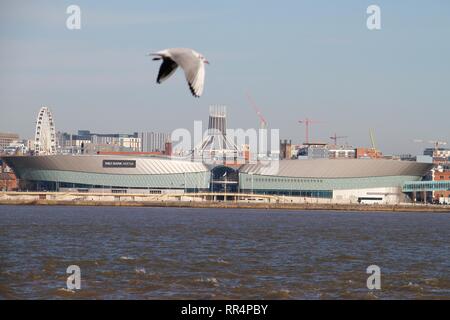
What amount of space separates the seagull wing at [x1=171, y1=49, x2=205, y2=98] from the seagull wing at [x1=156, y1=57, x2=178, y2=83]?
181 millimetres

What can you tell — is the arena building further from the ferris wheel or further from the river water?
the river water

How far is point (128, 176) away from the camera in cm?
15825

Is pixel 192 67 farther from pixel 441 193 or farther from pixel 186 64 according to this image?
pixel 441 193

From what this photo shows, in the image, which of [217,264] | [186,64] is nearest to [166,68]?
[186,64]

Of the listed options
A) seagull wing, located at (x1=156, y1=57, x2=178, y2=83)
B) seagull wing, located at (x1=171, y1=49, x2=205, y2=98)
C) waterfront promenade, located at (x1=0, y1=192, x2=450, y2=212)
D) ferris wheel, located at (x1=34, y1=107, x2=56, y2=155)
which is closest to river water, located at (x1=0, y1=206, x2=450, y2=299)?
seagull wing, located at (x1=156, y1=57, x2=178, y2=83)

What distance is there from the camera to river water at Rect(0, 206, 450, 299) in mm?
28703

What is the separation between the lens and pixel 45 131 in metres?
181

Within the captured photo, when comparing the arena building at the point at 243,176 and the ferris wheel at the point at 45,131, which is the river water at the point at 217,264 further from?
the ferris wheel at the point at 45,131

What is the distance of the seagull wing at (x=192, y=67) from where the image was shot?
51.4 feet
